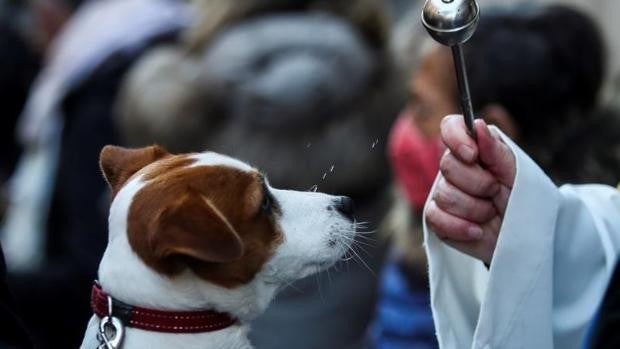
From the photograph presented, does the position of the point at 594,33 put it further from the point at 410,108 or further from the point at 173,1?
the point at 173,1

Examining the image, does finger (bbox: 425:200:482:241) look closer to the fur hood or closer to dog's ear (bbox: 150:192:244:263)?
dog's ear (bbox: 150:192:244:263)

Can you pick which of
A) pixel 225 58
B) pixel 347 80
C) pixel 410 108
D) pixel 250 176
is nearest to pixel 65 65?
pixel 225 58

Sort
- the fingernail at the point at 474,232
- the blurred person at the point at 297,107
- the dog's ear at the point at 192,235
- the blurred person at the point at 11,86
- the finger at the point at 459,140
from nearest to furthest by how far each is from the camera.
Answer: the dog's ear at the point at 192,235, the finger at the point at 459,140, the fingernail at the point at 474,232, the blurred person at the point at 297,107, the blurred person at the point at 11,86

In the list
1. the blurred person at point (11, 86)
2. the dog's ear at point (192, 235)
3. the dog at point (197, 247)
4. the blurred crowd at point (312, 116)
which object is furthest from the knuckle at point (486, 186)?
the blurred person at point (11, 86)

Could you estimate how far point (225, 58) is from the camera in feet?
13.8

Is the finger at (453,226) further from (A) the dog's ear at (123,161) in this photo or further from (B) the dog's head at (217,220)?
(A) the dog's ear at (123,161)

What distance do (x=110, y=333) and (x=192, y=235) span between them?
0.23 metres

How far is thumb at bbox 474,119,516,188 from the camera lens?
2.15m

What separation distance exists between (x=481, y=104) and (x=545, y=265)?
1.15 meters

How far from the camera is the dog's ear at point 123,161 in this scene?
7.29 feet

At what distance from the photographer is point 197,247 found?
1963mm

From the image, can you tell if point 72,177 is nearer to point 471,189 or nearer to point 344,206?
point 344,206

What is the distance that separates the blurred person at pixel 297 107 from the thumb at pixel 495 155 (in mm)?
1762

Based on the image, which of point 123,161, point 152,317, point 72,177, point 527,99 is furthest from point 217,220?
point 72,177
